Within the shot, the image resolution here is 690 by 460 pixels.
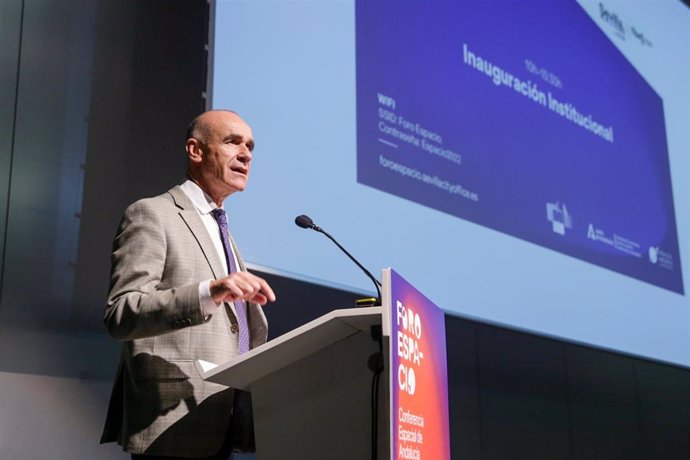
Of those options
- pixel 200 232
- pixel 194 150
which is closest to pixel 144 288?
pixel 200 232

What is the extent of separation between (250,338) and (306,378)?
0.29 meters

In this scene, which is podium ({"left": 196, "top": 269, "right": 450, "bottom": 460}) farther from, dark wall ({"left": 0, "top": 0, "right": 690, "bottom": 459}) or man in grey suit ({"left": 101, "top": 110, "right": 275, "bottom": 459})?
dark wall ({"left": 0, "top": 0, "right": 690, "bottom": 459})

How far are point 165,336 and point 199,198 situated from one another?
1.17 feet

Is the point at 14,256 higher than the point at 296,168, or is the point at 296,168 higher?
the point at 296,168

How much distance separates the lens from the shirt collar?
184 cm

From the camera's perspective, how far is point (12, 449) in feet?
7.86

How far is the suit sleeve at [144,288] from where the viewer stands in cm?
147

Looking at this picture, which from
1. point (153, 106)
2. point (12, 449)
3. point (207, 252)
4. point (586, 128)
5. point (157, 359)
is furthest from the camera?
point (586, 128)

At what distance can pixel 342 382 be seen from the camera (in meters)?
1.54

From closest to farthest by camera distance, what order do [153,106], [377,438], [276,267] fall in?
[377,438]
[276,267]
[153,106]

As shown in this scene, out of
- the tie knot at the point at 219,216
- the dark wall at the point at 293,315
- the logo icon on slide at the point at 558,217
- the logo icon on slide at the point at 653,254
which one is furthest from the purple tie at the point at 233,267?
the logo icon on slide at the point at 653,254

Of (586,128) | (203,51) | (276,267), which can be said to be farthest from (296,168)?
(586,128)

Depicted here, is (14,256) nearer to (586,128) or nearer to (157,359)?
(157,359)

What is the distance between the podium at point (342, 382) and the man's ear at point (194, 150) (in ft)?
1.77
